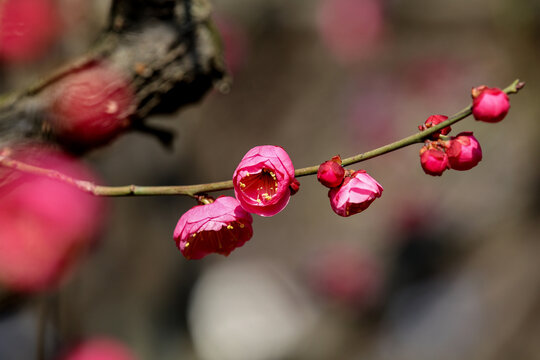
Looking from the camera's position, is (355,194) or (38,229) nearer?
(355,194)

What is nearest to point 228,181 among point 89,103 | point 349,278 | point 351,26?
point 89,103

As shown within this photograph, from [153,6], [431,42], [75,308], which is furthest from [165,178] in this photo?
[431,42]

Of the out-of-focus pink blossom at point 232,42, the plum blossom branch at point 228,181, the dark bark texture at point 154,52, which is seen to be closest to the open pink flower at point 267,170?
the plum blossom branch at point 228,181

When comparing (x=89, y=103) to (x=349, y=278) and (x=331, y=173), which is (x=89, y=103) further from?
(x=349, y=278)

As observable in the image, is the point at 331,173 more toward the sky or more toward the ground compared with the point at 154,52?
more toward the ground

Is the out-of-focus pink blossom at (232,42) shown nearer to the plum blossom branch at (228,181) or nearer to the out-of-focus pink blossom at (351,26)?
the out-of-focus pink blossom at (351,26)

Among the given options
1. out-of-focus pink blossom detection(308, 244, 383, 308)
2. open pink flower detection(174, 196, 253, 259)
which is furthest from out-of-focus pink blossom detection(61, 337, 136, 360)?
out-of-focus pink blossom detection(308, 244, 383, 308)
